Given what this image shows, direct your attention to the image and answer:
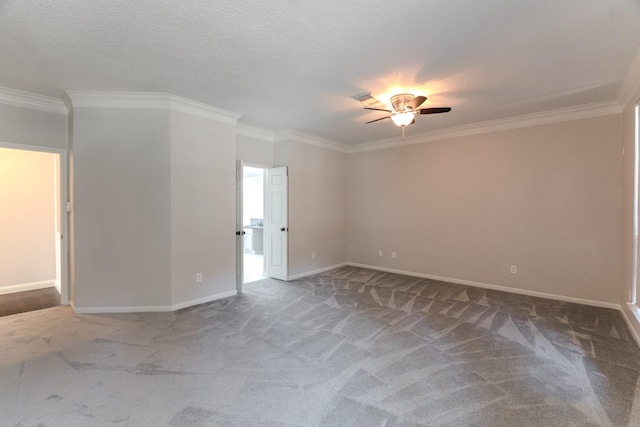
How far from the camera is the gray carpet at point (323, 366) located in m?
1.92

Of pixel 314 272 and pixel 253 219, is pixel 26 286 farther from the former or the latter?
pixel 253 219

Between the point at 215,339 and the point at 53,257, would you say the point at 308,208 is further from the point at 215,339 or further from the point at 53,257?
the point at 53,257

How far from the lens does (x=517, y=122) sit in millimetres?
4562

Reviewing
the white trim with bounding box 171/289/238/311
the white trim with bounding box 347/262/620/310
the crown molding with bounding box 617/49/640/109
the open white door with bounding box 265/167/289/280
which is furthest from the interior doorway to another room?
the crown molding with bounding box 617/49/640/109

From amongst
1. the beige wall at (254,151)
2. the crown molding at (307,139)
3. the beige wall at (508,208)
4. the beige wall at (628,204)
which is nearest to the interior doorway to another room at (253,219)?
the beige wall at (254,151)

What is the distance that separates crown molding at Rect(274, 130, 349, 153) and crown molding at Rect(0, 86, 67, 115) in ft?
10.4

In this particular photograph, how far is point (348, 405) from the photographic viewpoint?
2004mm

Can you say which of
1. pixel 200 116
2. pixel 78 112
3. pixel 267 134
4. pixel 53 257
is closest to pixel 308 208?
pixel 267 134

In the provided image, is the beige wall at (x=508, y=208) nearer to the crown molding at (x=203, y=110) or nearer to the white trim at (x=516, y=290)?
the white trim at (x=516, y=290)

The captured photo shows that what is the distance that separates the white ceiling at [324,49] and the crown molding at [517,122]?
0.28 m

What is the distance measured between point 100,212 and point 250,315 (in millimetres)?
2357

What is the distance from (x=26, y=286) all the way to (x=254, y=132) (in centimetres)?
470

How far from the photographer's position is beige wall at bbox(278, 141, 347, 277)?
5480 millimetres

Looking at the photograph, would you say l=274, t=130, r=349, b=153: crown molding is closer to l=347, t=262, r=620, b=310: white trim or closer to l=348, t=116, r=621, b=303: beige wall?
l=348, t=116, r=621, b=303: beige wall
